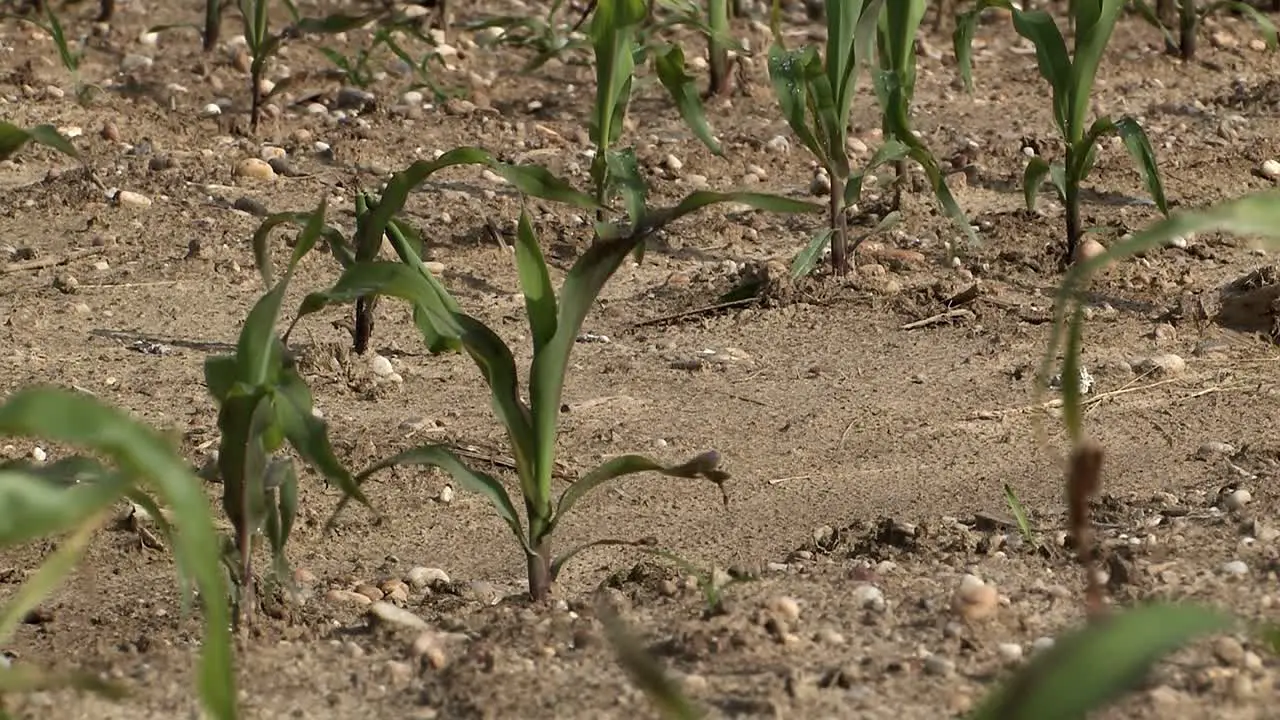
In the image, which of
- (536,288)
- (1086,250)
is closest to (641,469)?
(536,288)

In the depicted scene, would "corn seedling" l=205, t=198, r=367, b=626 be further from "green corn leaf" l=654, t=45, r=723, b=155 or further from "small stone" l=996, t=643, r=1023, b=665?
"green corn leaf" l=654, t=45, r=723, b=155

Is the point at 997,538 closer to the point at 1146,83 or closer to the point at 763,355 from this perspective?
the point at 763,355

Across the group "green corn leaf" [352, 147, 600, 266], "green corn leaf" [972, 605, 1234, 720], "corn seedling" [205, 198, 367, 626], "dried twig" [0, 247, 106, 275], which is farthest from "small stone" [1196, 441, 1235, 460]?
"dried twig" [0, 247, 106, 275]

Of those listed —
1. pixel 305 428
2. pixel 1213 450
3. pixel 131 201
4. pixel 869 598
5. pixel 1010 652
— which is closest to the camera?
pixel 1010 652

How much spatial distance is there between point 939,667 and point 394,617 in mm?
847

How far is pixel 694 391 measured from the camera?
13.8ft

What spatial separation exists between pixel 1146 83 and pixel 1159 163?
4.12 feet

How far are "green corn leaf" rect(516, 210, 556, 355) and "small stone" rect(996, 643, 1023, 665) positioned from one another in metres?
0.82

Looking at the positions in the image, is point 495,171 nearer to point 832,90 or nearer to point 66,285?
point 832,90

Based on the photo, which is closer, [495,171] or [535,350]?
[535,350]

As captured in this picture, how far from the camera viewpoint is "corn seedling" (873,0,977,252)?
4.31 metres

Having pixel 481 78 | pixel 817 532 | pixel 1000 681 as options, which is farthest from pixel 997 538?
pixel 481 78

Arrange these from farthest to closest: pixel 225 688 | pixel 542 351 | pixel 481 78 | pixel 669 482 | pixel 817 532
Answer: pixel 481 78
pixel 669 482
pixel 817 532
pixel 542 351
pixel 225 688

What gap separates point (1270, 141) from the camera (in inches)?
228
